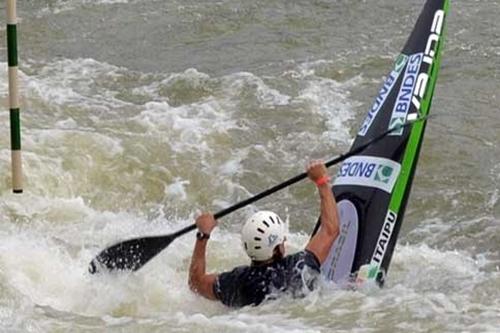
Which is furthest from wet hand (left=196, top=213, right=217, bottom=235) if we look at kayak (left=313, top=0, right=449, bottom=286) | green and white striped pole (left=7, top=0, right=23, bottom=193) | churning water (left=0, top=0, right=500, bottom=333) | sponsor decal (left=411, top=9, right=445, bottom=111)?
green and white striped pole (left=7, top=0, right=23, bottom=193)

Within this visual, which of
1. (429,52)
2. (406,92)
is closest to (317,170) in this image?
(406,92)

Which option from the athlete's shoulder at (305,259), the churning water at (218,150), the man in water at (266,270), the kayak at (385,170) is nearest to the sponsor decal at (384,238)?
the kayak at (385,170)

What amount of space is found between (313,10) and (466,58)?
90.5 inches

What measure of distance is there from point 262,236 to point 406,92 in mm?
1773

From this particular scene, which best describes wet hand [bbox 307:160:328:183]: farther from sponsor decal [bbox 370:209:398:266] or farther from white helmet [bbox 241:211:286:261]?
sponsor decal [bbox 370:209:398:266]

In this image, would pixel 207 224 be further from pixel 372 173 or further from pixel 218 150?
pixel 218 150

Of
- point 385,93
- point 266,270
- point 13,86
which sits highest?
point 385,93

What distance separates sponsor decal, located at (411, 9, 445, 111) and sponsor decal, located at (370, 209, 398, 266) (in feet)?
2.36

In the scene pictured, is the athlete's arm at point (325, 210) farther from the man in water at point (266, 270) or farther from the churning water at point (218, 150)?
the churning water at point (218, 150)

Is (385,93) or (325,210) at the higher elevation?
(385,93)

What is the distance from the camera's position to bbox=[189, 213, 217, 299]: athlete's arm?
571 centimetres

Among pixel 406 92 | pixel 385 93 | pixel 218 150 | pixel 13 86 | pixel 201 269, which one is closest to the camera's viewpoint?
pixel 201 269

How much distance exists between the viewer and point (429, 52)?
6859 millimetres

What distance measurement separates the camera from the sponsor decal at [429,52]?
22.2ft
